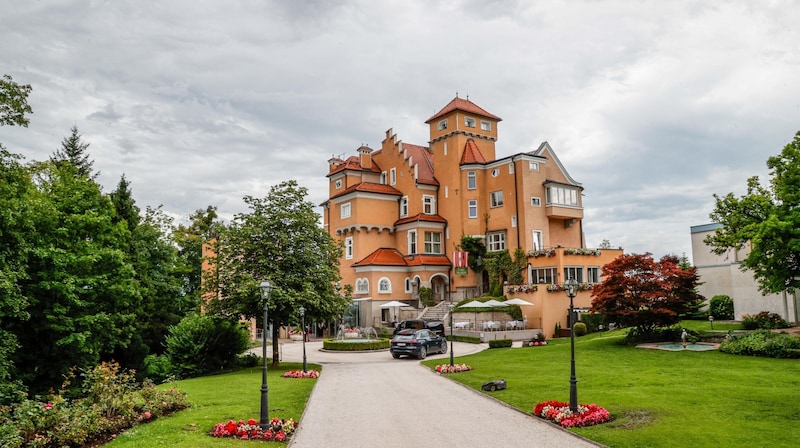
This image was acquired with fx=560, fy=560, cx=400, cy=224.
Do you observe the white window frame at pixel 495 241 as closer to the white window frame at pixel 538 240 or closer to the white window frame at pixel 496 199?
the white window frame at pixel 496 199

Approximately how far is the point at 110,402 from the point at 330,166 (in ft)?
156

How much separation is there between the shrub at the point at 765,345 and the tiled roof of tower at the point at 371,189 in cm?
3163

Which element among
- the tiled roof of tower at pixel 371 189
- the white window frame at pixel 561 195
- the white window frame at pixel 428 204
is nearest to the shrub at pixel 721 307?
the white window frame at pixel 561 195

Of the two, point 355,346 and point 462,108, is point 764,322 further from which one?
point 462,108

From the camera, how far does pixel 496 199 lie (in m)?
46.6

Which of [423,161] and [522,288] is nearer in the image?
[522,288]

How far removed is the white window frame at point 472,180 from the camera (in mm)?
47594

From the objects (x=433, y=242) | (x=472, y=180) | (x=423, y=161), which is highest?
(x=423, y=161)

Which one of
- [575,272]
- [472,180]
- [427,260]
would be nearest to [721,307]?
[575,272]

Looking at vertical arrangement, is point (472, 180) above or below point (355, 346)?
above

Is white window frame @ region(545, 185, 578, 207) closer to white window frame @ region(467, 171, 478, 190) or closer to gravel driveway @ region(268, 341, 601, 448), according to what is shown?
white window frame @ region(467, 171, 478, 190)

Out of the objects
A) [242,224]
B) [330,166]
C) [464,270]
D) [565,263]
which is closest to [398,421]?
[242,224]

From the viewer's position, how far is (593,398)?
605 inches

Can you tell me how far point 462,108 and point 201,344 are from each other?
1219 inches
